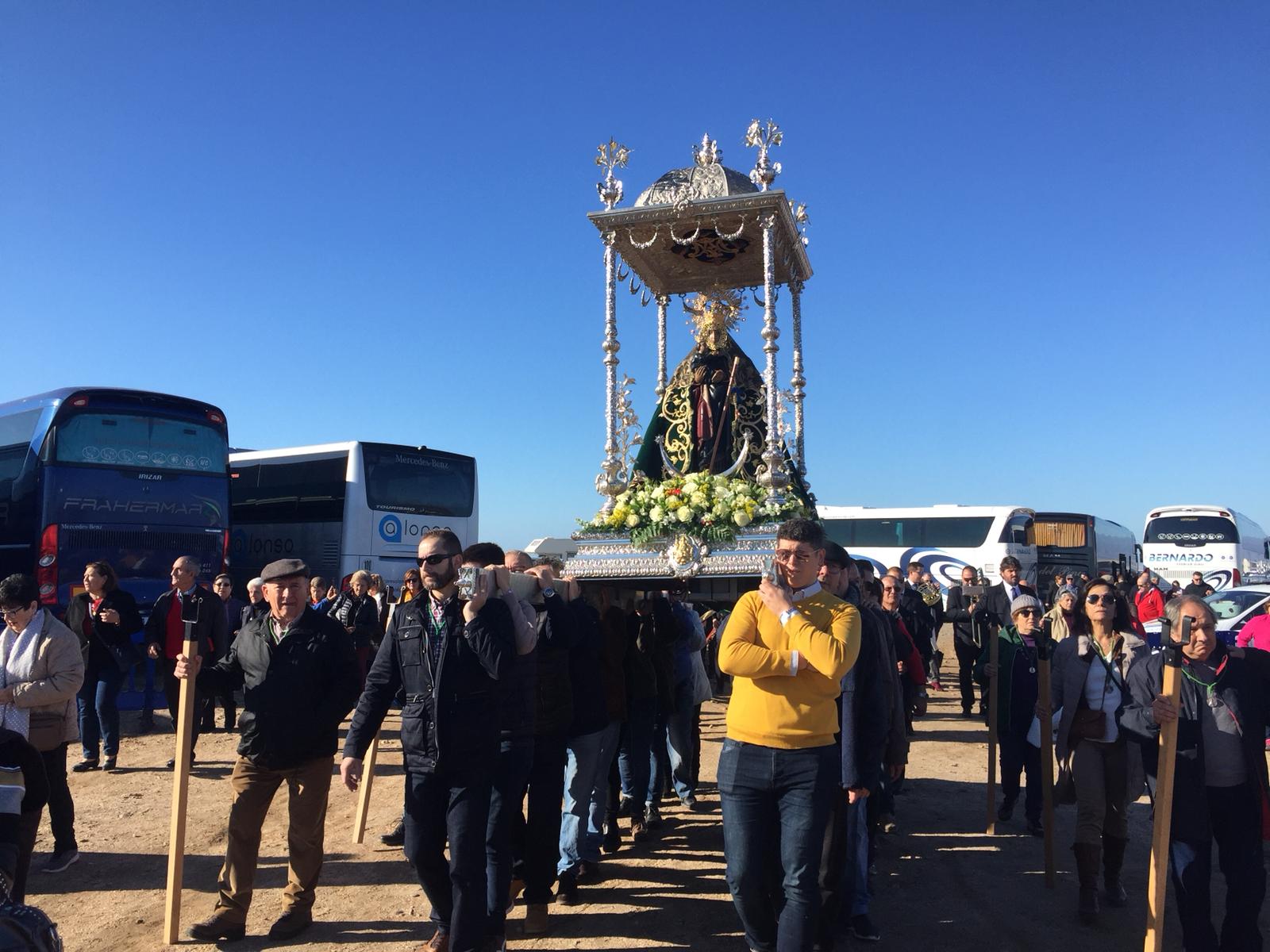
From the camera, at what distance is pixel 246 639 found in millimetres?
4465

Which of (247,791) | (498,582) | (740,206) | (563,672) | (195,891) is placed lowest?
(195,891)

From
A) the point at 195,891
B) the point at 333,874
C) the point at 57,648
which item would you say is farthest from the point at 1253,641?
the point at 57,648

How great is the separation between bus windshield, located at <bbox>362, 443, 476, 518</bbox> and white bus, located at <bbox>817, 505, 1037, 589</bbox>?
Answer: 12.3m

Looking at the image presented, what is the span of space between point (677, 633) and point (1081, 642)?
2688mm

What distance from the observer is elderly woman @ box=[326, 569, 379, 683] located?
7.74 m

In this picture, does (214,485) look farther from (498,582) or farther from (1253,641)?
(1253,641)

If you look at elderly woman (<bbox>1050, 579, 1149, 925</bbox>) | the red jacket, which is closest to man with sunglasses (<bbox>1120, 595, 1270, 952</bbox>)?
elderly woman (<bbox>1050, 579, 1149, 925</bbox>)

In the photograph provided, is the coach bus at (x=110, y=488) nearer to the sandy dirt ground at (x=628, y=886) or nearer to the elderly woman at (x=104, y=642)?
the elderly woman at (x=104, y=642)

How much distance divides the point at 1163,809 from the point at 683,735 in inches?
149

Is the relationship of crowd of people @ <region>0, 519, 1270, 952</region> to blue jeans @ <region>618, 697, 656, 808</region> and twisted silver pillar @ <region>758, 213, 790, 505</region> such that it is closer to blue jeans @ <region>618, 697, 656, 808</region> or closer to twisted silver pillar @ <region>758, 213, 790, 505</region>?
blue jeans @ <region>618, 697, 656, 808</region>

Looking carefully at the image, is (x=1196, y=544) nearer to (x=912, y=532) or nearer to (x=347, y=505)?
(x=912, y=532)

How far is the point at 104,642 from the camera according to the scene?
25.3 ft

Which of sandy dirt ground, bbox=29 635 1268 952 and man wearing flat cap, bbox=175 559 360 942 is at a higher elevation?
man wearing flat cap, bbox=175 559 360 942

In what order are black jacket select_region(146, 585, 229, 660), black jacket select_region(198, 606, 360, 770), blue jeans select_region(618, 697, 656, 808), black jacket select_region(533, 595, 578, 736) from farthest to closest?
1. black jacket select_region(146, 585, 229, 660)
2. blue jeans select_region(618, 697, 656, 808)
3. black jacket select_region(533, 595, 578, 736)
4. black jacket select_region(198, 606, 360, 770)
